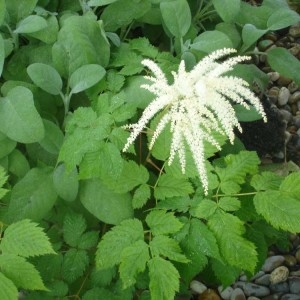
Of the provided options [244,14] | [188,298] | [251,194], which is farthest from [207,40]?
[188,298]

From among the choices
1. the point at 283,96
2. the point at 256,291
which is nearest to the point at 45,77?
the point at 256,291

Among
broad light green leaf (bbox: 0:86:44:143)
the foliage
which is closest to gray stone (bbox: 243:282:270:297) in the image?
the foliage

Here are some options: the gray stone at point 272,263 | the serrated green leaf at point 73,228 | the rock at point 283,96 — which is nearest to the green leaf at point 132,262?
the serrated green leaf at point 73,228

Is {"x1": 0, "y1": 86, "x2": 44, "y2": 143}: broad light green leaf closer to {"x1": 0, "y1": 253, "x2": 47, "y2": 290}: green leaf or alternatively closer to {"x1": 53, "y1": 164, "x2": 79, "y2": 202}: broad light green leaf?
{"x1": 53, "y1": 164, "x2": 79, "y2": 202}: broad light green leaf

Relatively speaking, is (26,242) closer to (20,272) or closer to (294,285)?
(20,272)

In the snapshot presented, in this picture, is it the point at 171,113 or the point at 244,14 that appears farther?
the point at 244,14

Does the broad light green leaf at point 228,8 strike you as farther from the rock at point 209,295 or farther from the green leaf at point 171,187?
the rock at point 209,295

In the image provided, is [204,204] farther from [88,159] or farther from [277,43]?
[277,43]
